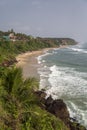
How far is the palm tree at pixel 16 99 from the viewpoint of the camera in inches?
524

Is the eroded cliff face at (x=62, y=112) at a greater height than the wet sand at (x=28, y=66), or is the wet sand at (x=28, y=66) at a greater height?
the eroded cliff face at (x=62, y=112)

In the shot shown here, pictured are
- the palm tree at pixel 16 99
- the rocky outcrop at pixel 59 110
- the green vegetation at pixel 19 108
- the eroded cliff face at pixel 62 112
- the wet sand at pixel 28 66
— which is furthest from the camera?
the wet sand at pixel 28 66

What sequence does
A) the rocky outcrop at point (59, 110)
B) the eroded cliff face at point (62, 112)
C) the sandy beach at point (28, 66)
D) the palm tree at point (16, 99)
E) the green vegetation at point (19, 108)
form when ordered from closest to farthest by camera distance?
1. the green vegetation at point (19, 108)
2. the palm tree at point (16, 99)
3. the eroded cliff face at point (62, 112)
4. the rocky outcrop at point (59, 110)
5. the sandy beach at point (28, 66)

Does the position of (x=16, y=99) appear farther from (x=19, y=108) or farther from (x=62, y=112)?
(x=62, y=112)

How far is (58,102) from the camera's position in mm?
20000

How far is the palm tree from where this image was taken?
13302 mm

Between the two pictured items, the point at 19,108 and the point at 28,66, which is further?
the point at 28,66

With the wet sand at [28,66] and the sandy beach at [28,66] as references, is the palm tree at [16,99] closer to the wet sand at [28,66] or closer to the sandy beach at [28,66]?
the wet sand at [28,66]

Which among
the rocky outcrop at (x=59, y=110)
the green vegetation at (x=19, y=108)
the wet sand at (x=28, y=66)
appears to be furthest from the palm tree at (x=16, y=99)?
the wet sand at (x=28, y=66)

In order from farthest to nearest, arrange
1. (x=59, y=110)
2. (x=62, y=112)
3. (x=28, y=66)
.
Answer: (x=28, y=66)
(x=59, y=110)
(x=62, y=112)

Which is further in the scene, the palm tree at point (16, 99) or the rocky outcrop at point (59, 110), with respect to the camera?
the rocky outcrop at point (59, 110)

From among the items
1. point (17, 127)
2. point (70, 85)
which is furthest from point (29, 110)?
point (70, 85)

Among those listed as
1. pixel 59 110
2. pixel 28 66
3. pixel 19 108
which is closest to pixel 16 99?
pixel 19 108

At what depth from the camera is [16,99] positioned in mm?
14844
